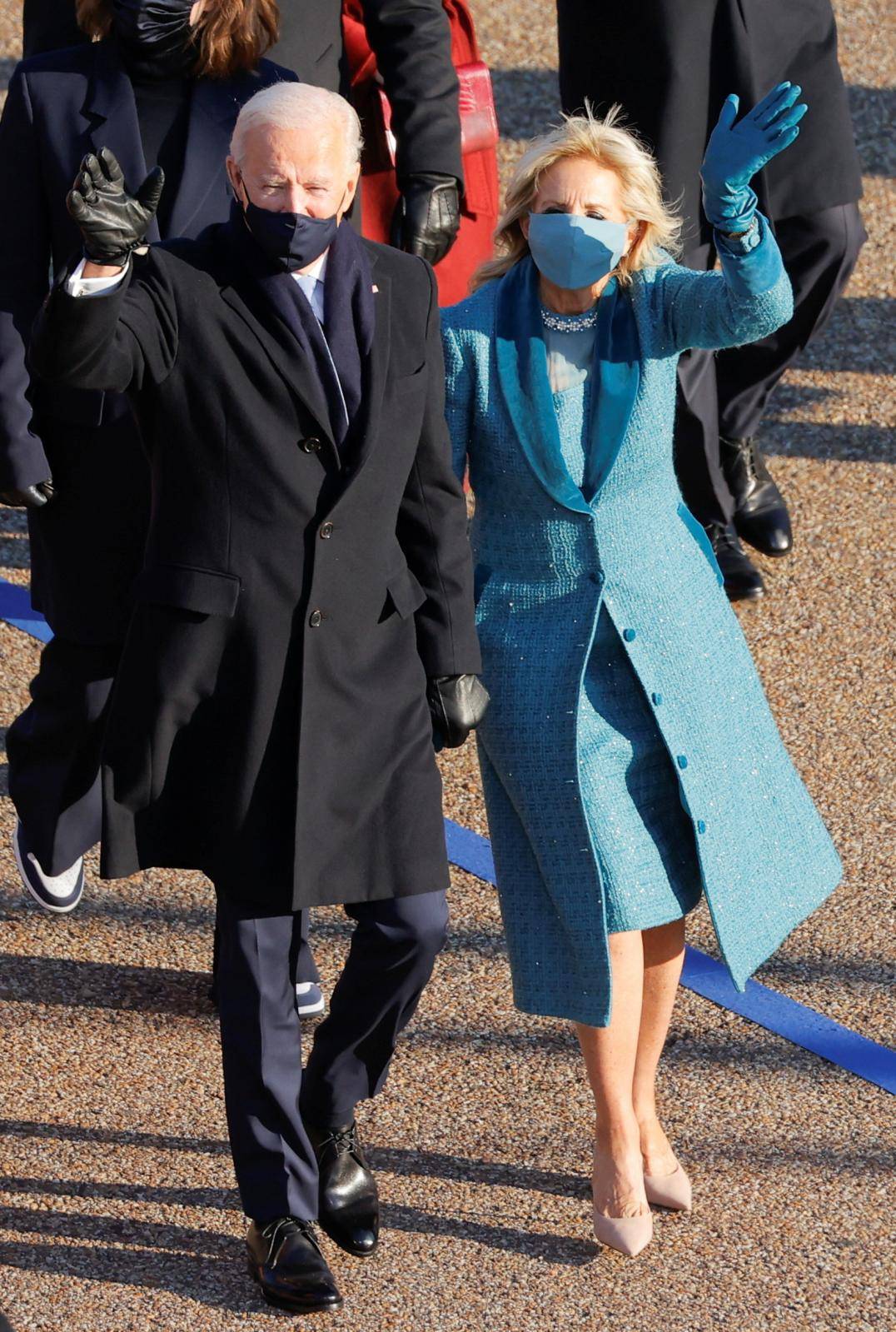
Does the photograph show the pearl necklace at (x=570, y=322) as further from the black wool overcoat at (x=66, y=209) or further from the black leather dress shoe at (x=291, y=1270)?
the black leather dress shoe at (x=291, y=1270)

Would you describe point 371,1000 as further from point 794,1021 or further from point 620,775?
point 794,1021

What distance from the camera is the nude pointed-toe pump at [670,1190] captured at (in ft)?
11.3

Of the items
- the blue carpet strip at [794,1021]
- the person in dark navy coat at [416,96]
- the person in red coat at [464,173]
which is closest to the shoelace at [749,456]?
the person in red coat at [464,173]

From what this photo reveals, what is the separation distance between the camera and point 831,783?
4.78 meters

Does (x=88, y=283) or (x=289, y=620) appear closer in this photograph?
(x=88, y=283)

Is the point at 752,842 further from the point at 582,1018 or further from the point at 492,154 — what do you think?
the point at 492,154

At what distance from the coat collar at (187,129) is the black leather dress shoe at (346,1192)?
62.8 inches

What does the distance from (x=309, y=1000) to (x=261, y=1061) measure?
778 mm

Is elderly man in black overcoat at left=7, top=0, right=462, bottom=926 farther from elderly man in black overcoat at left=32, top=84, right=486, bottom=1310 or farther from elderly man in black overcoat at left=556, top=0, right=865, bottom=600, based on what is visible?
elderly man in black overcoat at left=556, top=0, right=865, bottom=600

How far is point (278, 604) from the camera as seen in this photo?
10.2 feet

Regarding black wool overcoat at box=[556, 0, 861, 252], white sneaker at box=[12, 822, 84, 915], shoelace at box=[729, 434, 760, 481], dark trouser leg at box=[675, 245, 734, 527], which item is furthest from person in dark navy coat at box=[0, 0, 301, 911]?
shoelace at box=[729, 434, 760, 481]

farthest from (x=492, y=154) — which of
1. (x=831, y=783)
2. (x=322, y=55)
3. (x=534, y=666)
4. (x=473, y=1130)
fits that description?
(x=473, y=1130)

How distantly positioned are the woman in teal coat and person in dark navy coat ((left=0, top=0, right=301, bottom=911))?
0.59 m

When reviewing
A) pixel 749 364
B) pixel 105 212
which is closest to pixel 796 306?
pixel 749 364
